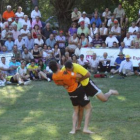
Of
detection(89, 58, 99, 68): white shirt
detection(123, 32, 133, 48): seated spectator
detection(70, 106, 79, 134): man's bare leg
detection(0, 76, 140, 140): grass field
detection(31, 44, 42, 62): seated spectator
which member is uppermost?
detection(123, 32, 133, 48): seated spectator

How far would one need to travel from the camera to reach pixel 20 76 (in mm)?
16078

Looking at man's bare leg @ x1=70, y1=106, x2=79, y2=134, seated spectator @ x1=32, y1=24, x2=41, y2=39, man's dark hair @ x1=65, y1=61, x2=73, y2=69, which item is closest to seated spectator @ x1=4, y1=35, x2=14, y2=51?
seated spectator @ x1=32, y1=24, x2=41, y2=39

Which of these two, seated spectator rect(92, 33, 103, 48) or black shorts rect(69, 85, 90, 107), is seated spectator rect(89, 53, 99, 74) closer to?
seated spectator rect(92, 33, 103, 48)

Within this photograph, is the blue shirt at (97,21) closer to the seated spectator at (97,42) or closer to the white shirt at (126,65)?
the seated spectator at (97,42)

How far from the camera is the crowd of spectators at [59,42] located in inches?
687

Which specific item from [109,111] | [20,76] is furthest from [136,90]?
[20,76]

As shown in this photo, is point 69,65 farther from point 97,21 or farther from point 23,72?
point 97,21

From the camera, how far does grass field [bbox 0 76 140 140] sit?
7.96 m

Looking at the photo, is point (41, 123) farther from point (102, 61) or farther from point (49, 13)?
point (49, 13)

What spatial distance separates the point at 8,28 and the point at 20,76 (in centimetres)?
506

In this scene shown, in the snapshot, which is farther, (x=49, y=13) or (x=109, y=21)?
(x=49, y=13)

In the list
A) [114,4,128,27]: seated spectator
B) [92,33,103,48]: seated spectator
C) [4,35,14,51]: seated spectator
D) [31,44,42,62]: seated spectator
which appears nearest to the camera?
[31,44,42,62]: seated spectator

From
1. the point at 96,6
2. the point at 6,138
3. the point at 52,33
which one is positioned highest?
the point at 96,6

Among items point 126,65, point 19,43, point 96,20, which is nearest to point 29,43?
point 19,43
